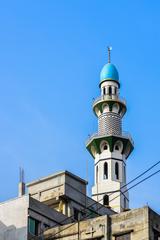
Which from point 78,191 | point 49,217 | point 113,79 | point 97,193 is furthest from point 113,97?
point 49,217

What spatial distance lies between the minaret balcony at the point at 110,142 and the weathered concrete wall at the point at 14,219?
4834cm

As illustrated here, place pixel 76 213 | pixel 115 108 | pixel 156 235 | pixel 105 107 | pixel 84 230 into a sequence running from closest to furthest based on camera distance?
pixel 156 235 → pixel 84 230 → pixel 76 213 → pixel 115 108 → pixel 105 107

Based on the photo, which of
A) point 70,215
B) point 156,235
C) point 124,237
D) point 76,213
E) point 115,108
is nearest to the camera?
point 156,235

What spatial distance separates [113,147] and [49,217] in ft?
159

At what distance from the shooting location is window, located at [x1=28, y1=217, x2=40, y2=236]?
64.1m

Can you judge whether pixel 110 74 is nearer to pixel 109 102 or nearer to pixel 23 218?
pixel 109 102

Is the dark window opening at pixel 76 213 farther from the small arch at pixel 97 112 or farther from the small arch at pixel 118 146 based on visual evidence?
the small arch at pixel 97 112

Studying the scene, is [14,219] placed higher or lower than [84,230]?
higher

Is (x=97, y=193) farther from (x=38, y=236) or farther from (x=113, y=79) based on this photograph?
(x=38, y=236)

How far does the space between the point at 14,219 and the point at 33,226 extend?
1.72m

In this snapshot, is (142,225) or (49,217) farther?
(49,217)

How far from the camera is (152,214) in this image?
5869 cm

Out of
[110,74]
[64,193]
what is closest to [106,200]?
A: [110,74]

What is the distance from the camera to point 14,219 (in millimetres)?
65062
